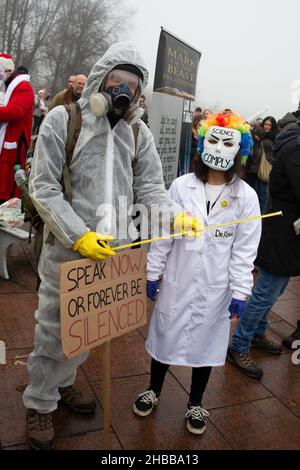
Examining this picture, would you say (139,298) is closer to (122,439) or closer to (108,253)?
(108,253)

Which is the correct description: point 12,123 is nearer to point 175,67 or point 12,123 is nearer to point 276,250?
point 175,67

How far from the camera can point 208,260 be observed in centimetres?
250

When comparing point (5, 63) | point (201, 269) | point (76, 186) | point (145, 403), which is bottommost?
point (145, 403)

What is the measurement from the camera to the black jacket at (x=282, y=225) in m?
3.31

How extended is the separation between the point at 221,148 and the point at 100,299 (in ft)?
3.64

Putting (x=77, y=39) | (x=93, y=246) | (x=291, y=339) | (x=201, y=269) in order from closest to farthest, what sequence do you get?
(x=93, y=246), (x=201, y=269), (x=291, y=339), (x=77, y=39)

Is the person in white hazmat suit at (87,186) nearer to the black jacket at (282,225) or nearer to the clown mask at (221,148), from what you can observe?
the clown mask at (221,148)

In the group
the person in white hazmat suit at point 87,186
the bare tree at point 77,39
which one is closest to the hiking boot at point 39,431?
the person in white hazmat suit at point 87,186

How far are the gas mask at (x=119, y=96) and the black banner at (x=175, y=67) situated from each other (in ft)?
6.95

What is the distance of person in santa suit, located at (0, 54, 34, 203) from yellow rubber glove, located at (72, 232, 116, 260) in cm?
282

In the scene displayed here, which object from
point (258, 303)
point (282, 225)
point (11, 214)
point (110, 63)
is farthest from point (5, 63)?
point (258, 303)

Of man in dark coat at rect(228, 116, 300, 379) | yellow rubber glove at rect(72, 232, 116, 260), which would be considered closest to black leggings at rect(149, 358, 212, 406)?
man in dark coat at rect(228, 116, 300, 379)

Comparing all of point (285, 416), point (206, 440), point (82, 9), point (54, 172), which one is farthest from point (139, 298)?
point (82, 9)
